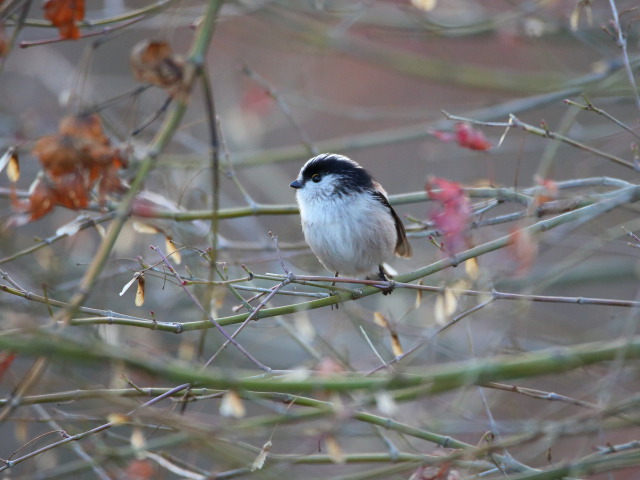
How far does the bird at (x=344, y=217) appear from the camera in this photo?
178 inches

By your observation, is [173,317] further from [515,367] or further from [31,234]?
[515,367]

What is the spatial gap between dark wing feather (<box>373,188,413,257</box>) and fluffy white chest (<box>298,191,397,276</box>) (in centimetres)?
7

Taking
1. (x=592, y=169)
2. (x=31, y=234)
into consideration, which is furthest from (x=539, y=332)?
(x=31, y=234)

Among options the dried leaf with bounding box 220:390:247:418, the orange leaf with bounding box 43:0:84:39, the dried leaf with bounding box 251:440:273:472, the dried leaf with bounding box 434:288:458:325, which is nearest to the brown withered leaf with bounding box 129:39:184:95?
the orange leaf with bounding box 43:0:84:39

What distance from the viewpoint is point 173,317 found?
664cm

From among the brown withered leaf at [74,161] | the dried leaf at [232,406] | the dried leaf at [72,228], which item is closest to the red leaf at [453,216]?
the dried leaf at [232,406]

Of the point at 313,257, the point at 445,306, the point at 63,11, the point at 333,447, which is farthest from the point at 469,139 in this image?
the point at 313,257

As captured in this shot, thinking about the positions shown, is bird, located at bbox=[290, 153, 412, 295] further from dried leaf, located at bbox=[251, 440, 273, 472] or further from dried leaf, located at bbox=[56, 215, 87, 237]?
dried leaf, located at bbox=[251, 440, 273, 472]

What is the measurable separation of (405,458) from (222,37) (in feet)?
24.7

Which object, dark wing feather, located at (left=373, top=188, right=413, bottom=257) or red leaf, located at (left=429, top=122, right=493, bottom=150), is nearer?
red leaf, located at (left=429, top=122, right=493, bottom=150)

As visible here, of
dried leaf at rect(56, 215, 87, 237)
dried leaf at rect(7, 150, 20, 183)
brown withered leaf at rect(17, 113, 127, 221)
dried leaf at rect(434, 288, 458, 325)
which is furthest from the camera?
dried leaf at rect(56, 215, 87, 237)

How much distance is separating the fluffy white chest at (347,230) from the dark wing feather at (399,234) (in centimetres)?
7

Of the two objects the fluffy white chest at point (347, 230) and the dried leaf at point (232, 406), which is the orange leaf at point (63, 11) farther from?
the fluffy white chest at point (347, 230)

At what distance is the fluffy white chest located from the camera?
450 cm
